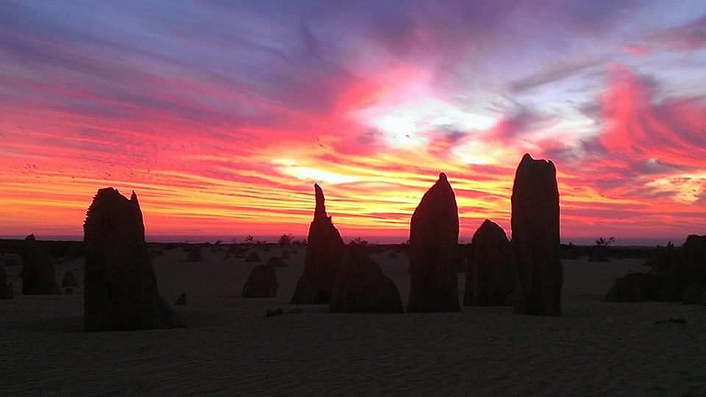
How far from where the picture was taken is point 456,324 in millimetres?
12891

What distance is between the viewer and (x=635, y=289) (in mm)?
20594

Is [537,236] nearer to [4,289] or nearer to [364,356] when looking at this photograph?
[364,356]

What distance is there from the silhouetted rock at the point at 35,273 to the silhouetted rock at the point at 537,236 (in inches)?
737

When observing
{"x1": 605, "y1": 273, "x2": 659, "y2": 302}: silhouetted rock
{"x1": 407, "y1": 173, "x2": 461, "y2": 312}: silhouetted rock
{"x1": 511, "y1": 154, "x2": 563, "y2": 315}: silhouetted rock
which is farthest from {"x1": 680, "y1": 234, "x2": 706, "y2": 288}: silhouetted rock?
{"x1": 407, "y1": 173, "x2": 461, "y2": 312}: silhouetted rock

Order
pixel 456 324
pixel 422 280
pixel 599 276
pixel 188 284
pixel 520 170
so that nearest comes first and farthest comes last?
pixel 456 324 → pixel 520 170 → pixel 422 280 → pixel 188 284 → pixel 599 276

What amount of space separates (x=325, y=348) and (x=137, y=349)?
2.95m

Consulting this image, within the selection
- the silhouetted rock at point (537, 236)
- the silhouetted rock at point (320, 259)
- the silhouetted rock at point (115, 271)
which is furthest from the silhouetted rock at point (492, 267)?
the silhouetted rock at point (115, 271)

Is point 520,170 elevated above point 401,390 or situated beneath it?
elevated above

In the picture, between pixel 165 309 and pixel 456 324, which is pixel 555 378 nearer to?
pixel 456 324

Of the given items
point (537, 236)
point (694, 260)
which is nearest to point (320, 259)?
point (537, 236)

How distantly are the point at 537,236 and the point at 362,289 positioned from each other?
4312mm

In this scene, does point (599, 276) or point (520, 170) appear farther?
point (599, 276)

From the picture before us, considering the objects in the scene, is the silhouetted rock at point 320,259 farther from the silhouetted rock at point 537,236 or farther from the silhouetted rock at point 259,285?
the silhouetted rock at point 537,236

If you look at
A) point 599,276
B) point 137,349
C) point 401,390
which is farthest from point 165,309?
point 599,276
